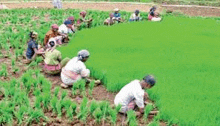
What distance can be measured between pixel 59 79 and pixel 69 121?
94.5 inches

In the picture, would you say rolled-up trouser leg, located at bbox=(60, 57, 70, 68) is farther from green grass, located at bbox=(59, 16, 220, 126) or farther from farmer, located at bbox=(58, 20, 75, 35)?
farmer, located at bbox=(58, 20, 75, 35)

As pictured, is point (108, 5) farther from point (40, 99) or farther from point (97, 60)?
point (40, 99)

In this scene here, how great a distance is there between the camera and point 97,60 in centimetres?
826

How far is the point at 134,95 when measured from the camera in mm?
5461

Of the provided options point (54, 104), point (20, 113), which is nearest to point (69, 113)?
point (54, 104)

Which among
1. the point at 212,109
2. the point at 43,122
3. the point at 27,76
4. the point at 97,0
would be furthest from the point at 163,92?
the point at 97,0

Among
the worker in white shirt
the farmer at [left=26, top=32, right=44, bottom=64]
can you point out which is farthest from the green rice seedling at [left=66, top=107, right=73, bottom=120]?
the worker in white shirt

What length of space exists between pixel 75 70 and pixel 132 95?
1713 mm

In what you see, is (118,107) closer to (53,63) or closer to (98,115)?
(98,115)

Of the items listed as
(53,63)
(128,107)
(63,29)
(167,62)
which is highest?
(63,29)

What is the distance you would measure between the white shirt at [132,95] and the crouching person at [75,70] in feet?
4.48

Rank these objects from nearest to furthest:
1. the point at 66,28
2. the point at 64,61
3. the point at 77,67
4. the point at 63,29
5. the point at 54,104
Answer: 1. the point at 54,104
2. the point at 77,67
3. the point at 64,61
4. the point at 63,29
5. the point at 66,28

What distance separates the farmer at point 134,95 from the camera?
5.40 meters

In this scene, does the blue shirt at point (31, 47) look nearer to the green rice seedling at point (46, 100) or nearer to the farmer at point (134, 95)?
the green rice seedling at point (46, 100)
